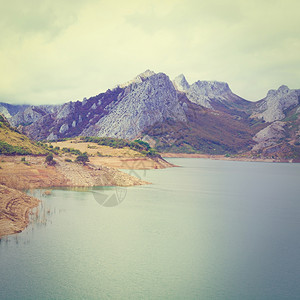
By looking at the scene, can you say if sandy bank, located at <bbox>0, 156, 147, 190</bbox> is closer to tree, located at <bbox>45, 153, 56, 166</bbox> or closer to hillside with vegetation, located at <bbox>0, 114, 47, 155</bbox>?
tree, located at <bbox>45, 153, 56, 166</bbox>

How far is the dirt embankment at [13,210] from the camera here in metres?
38.4

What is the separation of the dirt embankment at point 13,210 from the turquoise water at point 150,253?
1549 mm

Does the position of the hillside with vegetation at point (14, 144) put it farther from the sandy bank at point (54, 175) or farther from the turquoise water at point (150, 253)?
the turquoise water at point (150, 253)

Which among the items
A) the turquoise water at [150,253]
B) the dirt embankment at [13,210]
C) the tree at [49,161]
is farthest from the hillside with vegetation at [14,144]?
the dirt embankment at [13,210]

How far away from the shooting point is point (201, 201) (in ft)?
238

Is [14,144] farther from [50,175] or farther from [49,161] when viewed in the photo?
[50,175]

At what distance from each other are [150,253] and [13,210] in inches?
831

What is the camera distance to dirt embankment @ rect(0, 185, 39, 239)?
38.4 metres

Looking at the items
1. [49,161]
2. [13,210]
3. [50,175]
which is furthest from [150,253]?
[49,161]

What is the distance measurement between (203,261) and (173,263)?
3466mm

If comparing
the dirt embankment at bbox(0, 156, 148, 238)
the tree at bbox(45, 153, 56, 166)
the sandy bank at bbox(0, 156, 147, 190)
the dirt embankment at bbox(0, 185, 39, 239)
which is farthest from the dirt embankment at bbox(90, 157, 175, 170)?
the dirt embankment at bbox(0, 185, 39, 239)

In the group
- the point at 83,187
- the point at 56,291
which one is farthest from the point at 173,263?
the point at 83,187

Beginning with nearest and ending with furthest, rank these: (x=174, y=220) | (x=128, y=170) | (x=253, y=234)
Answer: (x=253, y=234) < (x=174, y=220) < (x=128, y=170)

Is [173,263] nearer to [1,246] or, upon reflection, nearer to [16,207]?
[1,246]
